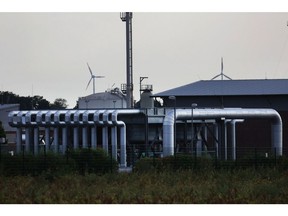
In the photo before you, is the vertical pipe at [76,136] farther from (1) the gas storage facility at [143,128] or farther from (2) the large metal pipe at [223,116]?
(2) the large metal pipe at [223,116]

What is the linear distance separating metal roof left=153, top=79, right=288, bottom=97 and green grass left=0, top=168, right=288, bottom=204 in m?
26.2

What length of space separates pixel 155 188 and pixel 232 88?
3778cm

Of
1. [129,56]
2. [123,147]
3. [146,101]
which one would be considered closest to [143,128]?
[146,101]

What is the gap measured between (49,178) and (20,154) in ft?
16.8

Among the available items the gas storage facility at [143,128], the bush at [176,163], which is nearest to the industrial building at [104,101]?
the gas storage facility at [143,128]

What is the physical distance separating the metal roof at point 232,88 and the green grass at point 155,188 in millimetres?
26192

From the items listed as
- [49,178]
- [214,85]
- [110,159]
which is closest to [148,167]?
[110,159]

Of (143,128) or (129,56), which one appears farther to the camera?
A: (129,56)

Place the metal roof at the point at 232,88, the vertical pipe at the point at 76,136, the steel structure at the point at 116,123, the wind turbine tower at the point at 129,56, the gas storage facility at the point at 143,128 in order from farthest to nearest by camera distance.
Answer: the metal roof at the point at 232,88 → the wind turbine tower at the point at 129,56 → the vertical pipe at the point at 76,136 → the steel structure at the point at 116,123 → the gas storage facility at the point at 143,128

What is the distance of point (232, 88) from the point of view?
217 feet

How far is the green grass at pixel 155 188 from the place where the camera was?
85.2 feet

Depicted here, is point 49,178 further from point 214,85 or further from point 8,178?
point 214,85

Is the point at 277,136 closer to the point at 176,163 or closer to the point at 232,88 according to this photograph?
the point at 232,88

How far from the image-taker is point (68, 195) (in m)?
27.4
